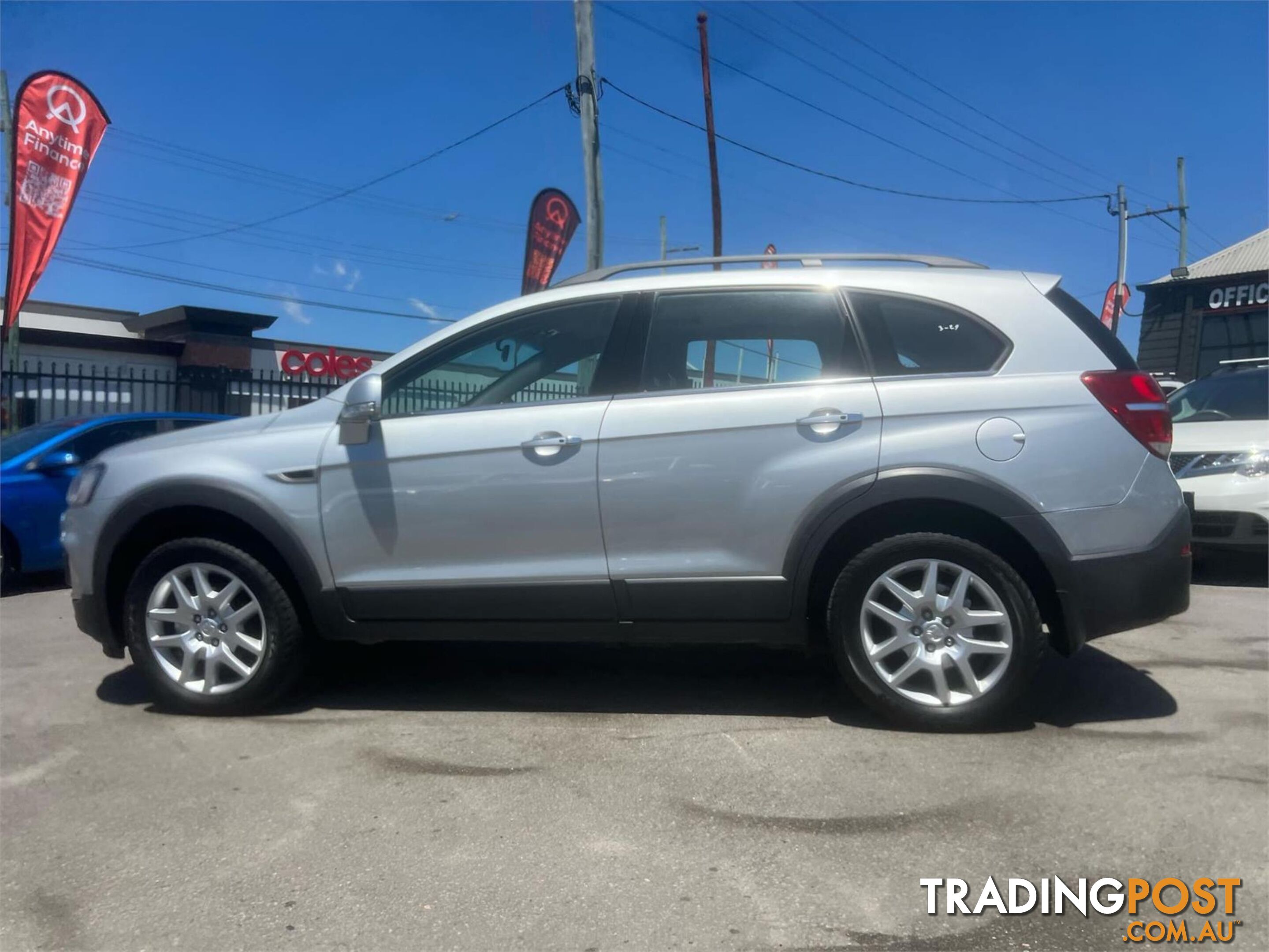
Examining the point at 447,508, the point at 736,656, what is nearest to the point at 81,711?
the point at 447,508

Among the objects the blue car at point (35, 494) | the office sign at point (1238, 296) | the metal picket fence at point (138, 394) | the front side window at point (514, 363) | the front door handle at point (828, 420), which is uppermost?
the office sign at point (1238, 296)

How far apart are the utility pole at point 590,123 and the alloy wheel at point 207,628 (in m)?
10.4

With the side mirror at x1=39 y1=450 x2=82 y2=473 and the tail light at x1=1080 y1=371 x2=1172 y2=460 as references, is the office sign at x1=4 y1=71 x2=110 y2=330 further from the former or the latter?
the tail light at x1=1080 y1=371 x2=1172 y2=460

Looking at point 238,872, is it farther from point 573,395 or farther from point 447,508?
point 573,395

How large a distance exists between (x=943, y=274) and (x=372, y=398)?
2328 mm

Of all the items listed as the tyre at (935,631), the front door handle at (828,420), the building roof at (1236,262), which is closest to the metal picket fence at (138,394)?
the front door handle at (828,420)

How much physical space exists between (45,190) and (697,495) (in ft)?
45.2

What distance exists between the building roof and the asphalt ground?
1933 centimetres

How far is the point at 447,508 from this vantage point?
4.06 m

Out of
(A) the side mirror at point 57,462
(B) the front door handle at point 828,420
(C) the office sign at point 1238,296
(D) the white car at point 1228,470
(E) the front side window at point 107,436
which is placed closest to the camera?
(B) the front door handle at point 828,420

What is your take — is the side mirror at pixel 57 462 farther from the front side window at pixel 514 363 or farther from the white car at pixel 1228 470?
the white car at pixel 1228 470

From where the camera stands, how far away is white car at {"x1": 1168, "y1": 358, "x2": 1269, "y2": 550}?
6730mm

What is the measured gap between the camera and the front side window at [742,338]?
4051 mm

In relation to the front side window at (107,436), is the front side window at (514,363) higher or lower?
higher
